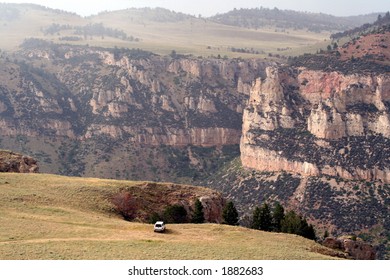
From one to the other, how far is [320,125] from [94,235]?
88.4 m

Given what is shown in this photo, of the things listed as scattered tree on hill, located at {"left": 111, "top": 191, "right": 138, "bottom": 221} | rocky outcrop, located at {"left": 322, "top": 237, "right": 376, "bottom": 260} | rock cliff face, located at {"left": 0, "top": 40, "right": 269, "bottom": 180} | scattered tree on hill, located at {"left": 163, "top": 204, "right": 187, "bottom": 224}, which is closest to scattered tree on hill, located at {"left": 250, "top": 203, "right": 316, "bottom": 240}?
rocky outcrop, located at {"left": 322, "top": 237, "right": 376, "bottom": 260}

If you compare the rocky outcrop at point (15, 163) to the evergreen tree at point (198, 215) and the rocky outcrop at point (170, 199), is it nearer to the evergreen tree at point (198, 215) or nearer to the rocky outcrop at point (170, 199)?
the rocky outcrop at point (170, 199)

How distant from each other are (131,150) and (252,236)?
124798 millimetres

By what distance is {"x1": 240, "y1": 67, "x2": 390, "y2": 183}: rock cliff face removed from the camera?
4656 inches

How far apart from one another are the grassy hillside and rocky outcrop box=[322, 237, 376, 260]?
291 inches

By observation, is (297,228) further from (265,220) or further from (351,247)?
(351,247)

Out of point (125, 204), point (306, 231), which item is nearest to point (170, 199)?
point (125, 204)

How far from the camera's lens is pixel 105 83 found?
625ft

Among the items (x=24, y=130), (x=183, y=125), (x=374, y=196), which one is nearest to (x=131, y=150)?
(x=183, y=125)

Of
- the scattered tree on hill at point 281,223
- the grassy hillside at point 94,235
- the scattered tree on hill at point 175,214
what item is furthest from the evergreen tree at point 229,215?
Answer: the grassy hillside at point 94,235

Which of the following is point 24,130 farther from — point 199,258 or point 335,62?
point 199,258

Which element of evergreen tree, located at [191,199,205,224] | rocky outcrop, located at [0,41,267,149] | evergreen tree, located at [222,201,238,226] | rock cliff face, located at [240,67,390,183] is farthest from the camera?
rocky outcrop, located at [0,41,267,149]

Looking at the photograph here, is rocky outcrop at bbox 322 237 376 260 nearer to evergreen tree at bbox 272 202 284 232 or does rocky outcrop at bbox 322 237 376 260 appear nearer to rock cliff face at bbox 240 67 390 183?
evergreen tree at bbox 272 202 284 232

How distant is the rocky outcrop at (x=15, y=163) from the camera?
252 feet
